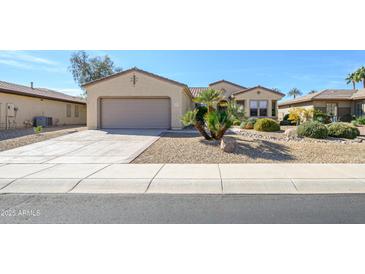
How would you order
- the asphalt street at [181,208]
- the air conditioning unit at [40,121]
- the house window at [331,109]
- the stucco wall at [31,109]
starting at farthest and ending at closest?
the house window at [331,109] → the air conditioning unit at [40,121] → the stucco wall at [31,109] → the asphalt street at [181,208]

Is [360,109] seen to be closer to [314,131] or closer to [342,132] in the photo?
[342,132]

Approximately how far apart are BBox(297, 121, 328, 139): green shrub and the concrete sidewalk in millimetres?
5906

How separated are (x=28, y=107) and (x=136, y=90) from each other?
10.5m

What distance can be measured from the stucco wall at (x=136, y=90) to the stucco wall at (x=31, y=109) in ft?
21.3

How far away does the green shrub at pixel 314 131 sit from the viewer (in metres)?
13.5

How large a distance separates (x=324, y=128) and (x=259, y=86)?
15.9 metres

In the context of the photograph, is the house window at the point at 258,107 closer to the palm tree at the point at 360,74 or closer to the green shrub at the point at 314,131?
the green shrub at the point at 314,131

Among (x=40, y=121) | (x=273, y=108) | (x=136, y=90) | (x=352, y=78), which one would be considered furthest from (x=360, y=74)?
(x=40, y=121)

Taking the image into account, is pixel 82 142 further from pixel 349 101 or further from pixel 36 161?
pixel 349 101

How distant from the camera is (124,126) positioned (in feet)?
60.3

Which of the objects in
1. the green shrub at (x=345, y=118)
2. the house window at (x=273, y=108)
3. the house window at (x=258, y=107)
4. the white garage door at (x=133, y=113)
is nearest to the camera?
the white garage door at (x=133, y=113)

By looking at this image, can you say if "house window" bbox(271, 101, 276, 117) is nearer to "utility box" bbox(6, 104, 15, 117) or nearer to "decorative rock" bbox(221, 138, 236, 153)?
"decorative rock" bbox(221, 138, 236, 153)

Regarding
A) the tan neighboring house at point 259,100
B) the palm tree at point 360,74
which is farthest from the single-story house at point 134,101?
the palm tree at point 360,74

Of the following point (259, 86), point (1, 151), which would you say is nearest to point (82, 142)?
point (1, 151)
